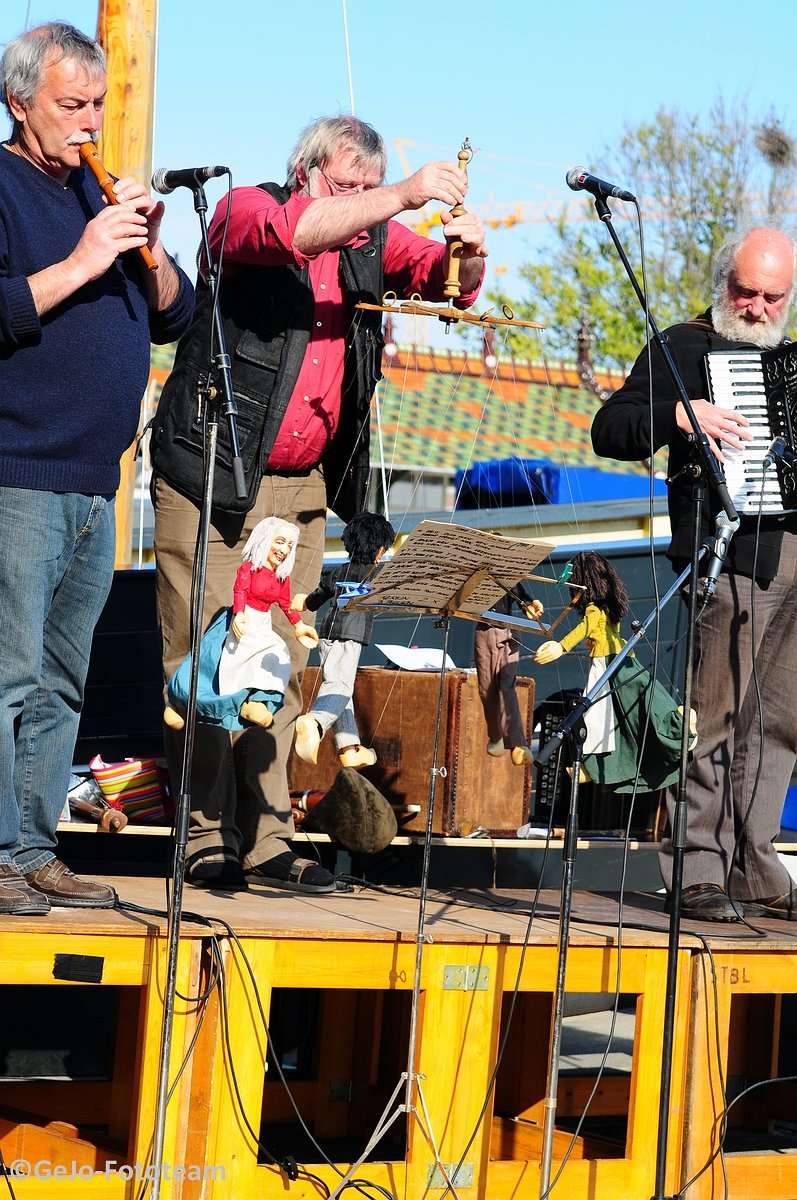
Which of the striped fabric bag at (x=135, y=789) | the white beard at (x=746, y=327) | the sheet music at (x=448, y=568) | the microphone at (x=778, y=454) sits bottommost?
the striped fabric bag at (x=135, y=789)

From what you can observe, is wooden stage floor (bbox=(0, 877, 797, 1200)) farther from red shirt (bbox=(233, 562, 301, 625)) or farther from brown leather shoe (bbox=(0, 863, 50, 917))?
red shirt (bbox=(233, 562, 301, 625))

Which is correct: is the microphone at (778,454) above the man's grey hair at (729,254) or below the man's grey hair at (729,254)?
below

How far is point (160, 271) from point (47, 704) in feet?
3.64

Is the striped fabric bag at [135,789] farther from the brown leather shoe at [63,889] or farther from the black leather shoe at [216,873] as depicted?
the brown leather shoe at [63,889]

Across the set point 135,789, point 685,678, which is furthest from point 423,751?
point 685,678

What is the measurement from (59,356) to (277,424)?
0.91m

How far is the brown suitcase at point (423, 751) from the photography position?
562cm

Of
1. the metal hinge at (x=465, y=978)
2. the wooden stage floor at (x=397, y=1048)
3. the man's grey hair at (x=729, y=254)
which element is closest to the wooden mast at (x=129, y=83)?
the man's grey hair at (x=729, y=254)

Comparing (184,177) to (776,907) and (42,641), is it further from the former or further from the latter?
(776,907)

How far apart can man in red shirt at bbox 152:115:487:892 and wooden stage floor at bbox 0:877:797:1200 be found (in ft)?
0.95

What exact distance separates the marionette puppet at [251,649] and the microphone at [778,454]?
1355 mm

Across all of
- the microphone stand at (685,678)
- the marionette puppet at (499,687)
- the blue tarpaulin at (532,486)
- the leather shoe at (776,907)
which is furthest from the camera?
the blue tarpaulin at (532,486)

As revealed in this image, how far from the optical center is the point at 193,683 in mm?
3158

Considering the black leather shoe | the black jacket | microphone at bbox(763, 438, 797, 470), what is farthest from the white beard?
the black leather shoe
